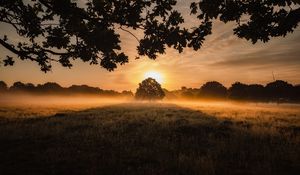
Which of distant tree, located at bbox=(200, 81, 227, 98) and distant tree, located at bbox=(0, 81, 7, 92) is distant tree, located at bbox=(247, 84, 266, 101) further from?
distant tree, located at bbox=(0, 81, 7, 92)

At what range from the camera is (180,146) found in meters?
12.2

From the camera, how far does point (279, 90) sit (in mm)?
98375

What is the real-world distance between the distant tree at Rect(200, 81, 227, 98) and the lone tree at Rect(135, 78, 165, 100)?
90.9 feet

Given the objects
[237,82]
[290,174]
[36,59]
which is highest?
[237,82]

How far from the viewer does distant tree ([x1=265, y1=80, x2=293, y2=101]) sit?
96.7 meters

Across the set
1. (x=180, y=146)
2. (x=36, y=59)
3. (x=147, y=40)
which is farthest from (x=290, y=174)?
(x=36, y=59)

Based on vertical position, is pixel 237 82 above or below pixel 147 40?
above

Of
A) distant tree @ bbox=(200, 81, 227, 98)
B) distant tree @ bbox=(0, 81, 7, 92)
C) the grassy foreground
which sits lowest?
the grassy foreground

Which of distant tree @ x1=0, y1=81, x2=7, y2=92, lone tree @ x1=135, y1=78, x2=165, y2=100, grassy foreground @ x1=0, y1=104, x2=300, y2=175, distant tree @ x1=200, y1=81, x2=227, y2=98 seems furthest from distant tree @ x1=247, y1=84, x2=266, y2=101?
distant tree @ x1=0, y1=81, x2=7, y2=92

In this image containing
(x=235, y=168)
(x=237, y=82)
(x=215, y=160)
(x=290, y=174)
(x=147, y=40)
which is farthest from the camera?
(x=237, y=82)

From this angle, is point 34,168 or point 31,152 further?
point 31,152

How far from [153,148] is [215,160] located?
2889mm

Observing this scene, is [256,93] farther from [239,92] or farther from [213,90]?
[213,90]

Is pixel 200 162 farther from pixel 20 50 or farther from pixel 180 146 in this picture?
pixel 20 50
